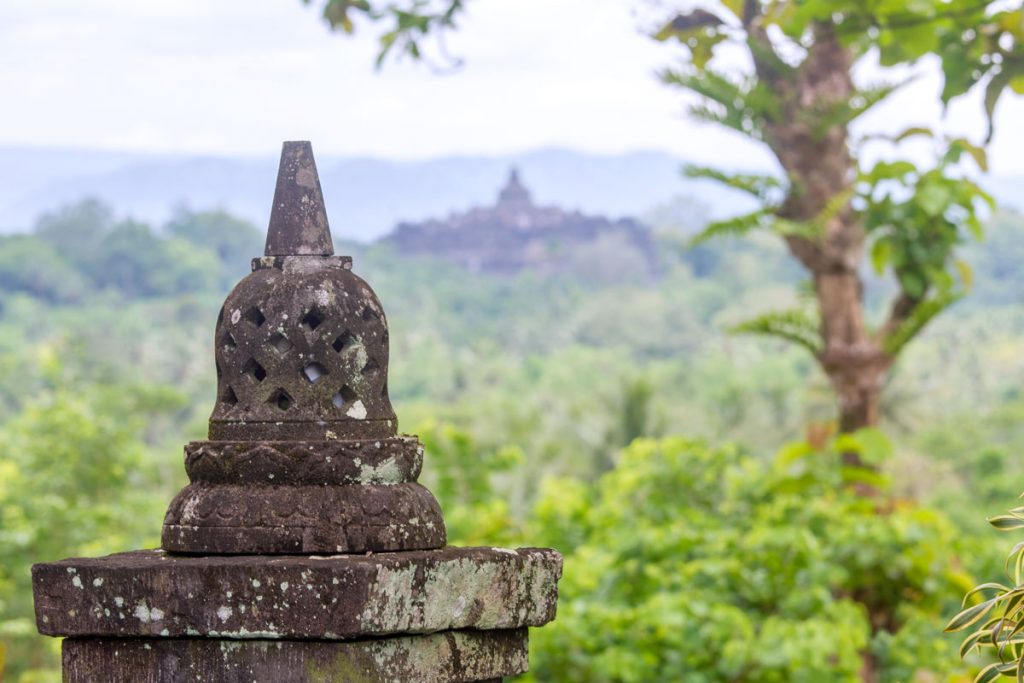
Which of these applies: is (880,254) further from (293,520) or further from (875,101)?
(293,520)

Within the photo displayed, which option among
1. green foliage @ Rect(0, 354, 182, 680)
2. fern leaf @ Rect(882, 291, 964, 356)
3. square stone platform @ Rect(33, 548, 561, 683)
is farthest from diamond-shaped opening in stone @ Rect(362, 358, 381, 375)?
green foliage @ Rect(0, 354, 182, 680)

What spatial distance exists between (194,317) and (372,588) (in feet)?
355

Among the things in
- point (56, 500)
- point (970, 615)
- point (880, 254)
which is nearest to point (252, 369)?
point (970, 615)

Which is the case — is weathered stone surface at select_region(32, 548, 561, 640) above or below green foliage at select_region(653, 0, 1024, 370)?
below

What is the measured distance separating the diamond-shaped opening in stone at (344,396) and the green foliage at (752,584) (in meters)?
4.07

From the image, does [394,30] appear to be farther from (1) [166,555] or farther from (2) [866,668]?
(2) [866,668]

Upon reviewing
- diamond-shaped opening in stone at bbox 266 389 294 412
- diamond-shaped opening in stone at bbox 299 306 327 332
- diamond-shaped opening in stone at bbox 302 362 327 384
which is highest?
diamond-shaped opening in stone at bbox 299 306 327 332

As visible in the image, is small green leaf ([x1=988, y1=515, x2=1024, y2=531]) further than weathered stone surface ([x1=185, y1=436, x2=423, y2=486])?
No

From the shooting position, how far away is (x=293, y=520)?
7.84 feet

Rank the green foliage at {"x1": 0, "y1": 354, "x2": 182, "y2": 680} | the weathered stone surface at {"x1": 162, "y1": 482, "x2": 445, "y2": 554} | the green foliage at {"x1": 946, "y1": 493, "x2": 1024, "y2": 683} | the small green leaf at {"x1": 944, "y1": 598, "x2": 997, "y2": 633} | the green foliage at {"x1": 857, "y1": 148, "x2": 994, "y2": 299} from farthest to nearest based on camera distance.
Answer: the green foliage at {"x1": 0, "y1": 354, "x2": 182, "y2": 680} < the green foliage at {"x1": 857, "y1": 148, "x2": 994, "y2": 299} < the weathered stone surface at {"x1": 162, "y1": 482, "x2": 445, "y2": 554} < the small green leaf at {"x1": 944, "y1": 598, "x2": 997, "y2": 633} < the green foliage at {"x1": 946, "y1": 493, "x2": 1024, "y2": 683}

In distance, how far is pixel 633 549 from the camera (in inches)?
298

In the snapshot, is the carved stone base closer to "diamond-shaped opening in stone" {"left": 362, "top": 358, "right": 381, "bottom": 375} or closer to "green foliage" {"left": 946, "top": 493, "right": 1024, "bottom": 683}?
"diamond-shaped opening in stone" {"left": 362, "top": 358, "right": 381, "bottom": 375}

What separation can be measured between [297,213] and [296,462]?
50cm

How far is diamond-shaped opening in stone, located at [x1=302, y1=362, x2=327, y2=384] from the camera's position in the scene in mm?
2523
